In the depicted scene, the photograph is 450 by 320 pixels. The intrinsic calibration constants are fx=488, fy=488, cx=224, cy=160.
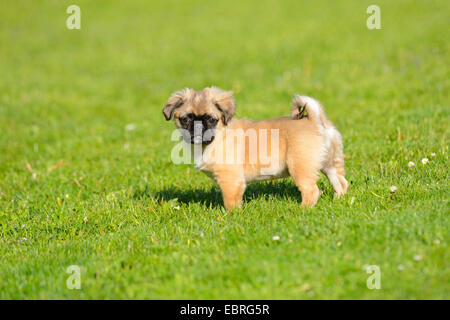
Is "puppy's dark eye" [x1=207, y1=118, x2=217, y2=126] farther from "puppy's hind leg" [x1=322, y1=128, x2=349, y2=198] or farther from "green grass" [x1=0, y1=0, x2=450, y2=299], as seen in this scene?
"puppy's hind leg" [x1=322, y1=128, x2=349, y2=198]

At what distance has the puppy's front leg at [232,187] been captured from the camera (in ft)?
14.7

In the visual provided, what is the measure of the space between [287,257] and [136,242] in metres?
1.30

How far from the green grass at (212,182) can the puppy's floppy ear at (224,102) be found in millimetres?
857

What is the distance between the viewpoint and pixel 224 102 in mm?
4609

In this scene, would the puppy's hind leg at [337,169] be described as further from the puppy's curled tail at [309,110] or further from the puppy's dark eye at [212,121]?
the puppy's dark eye at [212,121]

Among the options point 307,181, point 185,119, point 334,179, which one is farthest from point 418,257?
point 185,119

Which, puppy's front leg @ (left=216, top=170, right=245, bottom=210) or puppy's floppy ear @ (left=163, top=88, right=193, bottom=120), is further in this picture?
puppy's floppy ear @ (left=163, top=88, right=193, bottom=120)

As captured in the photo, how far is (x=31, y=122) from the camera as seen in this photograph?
8.53 metres

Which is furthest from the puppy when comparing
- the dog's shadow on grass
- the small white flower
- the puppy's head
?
the small white flower

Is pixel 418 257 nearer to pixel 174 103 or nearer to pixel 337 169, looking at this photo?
pixel 337 169

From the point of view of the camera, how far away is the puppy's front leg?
4.47 m

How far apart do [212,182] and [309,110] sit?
1636mm

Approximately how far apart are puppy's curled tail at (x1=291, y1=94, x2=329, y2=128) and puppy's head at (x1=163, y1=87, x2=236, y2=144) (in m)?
0.58
